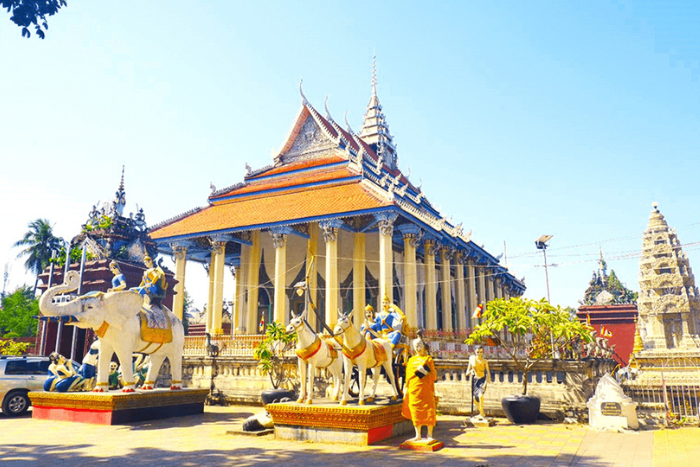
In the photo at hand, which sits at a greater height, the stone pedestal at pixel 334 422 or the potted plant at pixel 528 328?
the potted plant at pixel 528 328

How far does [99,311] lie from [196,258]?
56.0ft

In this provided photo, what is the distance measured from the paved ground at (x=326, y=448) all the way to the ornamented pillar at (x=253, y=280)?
1326 cm

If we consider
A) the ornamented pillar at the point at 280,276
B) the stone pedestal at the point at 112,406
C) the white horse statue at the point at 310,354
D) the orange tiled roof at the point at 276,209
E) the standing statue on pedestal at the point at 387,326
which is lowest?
the stone pedestal at the point at 112,406

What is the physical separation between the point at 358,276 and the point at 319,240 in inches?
114

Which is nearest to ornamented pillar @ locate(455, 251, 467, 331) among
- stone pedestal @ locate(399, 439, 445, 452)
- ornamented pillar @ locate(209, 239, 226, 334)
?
ornamented pillar @ locate(209, 239, 226, 334)

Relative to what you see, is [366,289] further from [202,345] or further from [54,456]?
[54,456]

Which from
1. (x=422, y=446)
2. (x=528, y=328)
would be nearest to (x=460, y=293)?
(x=528, y=328)

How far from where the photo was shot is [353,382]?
1175 cm

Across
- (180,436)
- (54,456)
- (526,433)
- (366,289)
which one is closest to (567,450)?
(526,433)

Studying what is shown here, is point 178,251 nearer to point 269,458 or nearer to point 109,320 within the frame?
point 109,320

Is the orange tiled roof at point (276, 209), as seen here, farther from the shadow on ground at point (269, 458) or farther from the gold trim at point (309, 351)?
the shadow on ground at point (269, 458)

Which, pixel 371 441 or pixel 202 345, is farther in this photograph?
pixel 202 345

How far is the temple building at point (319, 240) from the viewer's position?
2047 centimetres

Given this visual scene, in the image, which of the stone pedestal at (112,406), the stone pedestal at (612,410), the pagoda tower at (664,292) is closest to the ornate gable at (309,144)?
the stone pedestal at (112,406)
